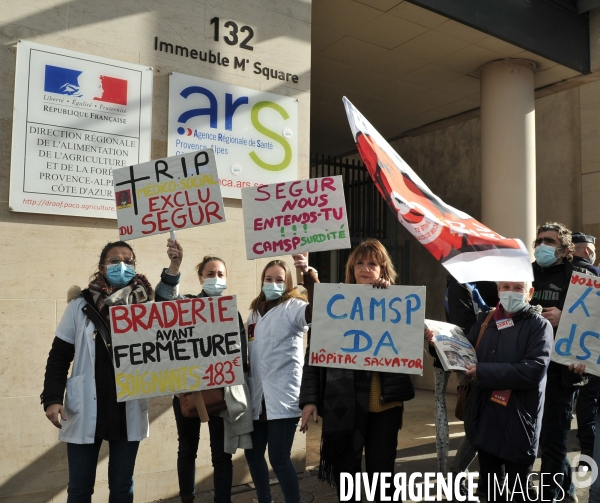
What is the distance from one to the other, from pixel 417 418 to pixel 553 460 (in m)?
3.91

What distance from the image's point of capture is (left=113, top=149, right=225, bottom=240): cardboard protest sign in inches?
154

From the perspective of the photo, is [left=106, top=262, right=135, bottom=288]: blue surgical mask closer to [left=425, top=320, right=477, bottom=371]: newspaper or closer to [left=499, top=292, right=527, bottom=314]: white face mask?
[left=425, top=320, right=477, bottom=371]: newspaper

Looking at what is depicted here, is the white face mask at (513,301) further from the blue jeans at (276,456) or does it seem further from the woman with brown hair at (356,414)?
the blue jeans at (276,456)

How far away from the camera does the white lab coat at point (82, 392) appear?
3357 mm

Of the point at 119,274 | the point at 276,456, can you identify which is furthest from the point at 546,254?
the point at 119,274

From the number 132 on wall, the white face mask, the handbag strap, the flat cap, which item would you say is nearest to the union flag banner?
the white face mask

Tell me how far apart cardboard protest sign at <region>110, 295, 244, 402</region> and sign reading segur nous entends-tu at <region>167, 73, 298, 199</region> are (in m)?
1.85

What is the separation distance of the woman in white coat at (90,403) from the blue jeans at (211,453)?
0.73 meters

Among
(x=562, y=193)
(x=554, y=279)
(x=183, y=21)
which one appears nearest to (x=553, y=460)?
(x=554, y=279)

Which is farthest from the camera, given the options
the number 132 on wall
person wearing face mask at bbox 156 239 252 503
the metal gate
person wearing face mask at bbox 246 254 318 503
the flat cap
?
the metal gate

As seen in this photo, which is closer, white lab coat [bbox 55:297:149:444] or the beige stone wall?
white lab coat [bbox 55:297:149:444]

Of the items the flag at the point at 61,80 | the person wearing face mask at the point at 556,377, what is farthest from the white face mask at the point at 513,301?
the flag at the point at 61,80

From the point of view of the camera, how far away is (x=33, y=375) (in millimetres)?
4473

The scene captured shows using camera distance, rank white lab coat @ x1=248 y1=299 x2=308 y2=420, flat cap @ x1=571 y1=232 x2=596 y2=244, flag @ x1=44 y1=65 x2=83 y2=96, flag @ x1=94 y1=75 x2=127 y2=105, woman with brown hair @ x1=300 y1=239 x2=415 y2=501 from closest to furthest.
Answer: woman with brown hair @ x1=300 y1=239 x2=415 y2=501
white lab coat @ x1=248 y1=299 x2=308 y2=420
flag @ x1=44 y1=65 x2=83 y2=96
flag @ x1=94 y1=75 x2=127 y2=105
flat cap @ x1=571 y1=232 x2=596 y2=244
